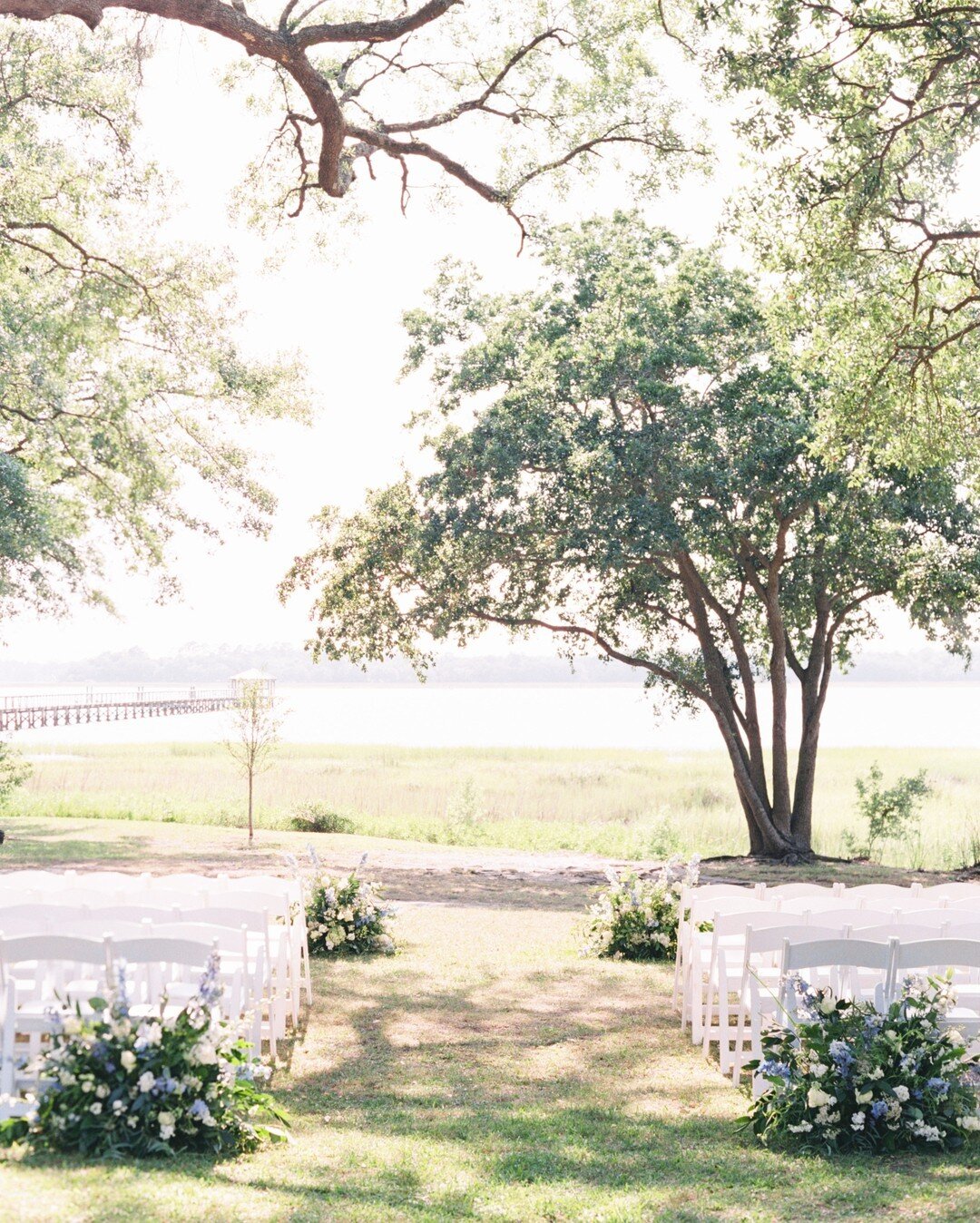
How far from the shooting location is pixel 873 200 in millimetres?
11953

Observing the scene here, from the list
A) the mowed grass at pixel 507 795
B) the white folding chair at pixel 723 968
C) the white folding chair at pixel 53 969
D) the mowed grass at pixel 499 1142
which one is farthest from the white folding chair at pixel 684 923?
the mowed grass at pixel 507 795

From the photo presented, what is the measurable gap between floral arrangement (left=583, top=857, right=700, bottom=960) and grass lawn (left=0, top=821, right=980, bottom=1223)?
1.09 feet

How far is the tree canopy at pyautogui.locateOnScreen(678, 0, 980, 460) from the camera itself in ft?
35.2

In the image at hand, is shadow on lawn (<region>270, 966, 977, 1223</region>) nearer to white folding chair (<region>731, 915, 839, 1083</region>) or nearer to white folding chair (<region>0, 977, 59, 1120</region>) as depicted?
white folding chair (<region>731, 915, 839, 1083</region>)

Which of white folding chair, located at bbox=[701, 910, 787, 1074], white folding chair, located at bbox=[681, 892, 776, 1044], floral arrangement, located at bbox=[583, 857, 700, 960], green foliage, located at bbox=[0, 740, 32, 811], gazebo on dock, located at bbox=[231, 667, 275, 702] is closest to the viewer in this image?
white folding chair, located at bbox=[701, 910, 787, 1074]

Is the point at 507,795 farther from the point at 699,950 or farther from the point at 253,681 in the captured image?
the point at 699,950

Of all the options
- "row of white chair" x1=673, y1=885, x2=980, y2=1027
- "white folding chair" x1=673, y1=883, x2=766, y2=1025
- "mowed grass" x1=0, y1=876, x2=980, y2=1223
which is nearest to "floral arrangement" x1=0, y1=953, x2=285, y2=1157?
"mowed grass" x1=0, y1=876, x2=980, y2=1223

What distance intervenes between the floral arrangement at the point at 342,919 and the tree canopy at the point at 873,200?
25.4ft

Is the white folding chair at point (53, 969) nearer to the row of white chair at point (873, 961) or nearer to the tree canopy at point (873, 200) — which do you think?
the row of white chair at point (873, 961)

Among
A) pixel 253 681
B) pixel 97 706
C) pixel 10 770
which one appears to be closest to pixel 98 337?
pixel 253 681

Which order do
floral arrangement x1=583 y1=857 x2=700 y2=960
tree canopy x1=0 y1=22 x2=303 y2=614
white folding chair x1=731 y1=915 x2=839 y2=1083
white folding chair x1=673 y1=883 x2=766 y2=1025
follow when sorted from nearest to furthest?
white folding chair x1=731 y1=915 x2=839 y2=1083 < white folding chair x1=673 y1=883 x2=766 y2=1025 < floral arrangement x1=583 y1=857 x2=700 y2=960 < tree canopy x1=0 y1=22 x2=303 y2=614

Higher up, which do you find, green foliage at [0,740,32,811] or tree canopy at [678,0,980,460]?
tree canopy at [678,0,980,460]

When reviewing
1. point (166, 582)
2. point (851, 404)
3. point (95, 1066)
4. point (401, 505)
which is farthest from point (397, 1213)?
point (166, 582)

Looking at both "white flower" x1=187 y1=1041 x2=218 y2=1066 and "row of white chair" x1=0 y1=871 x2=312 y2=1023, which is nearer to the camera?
"white flower" x1=187 y1=1041 x2=218 y2=1066
